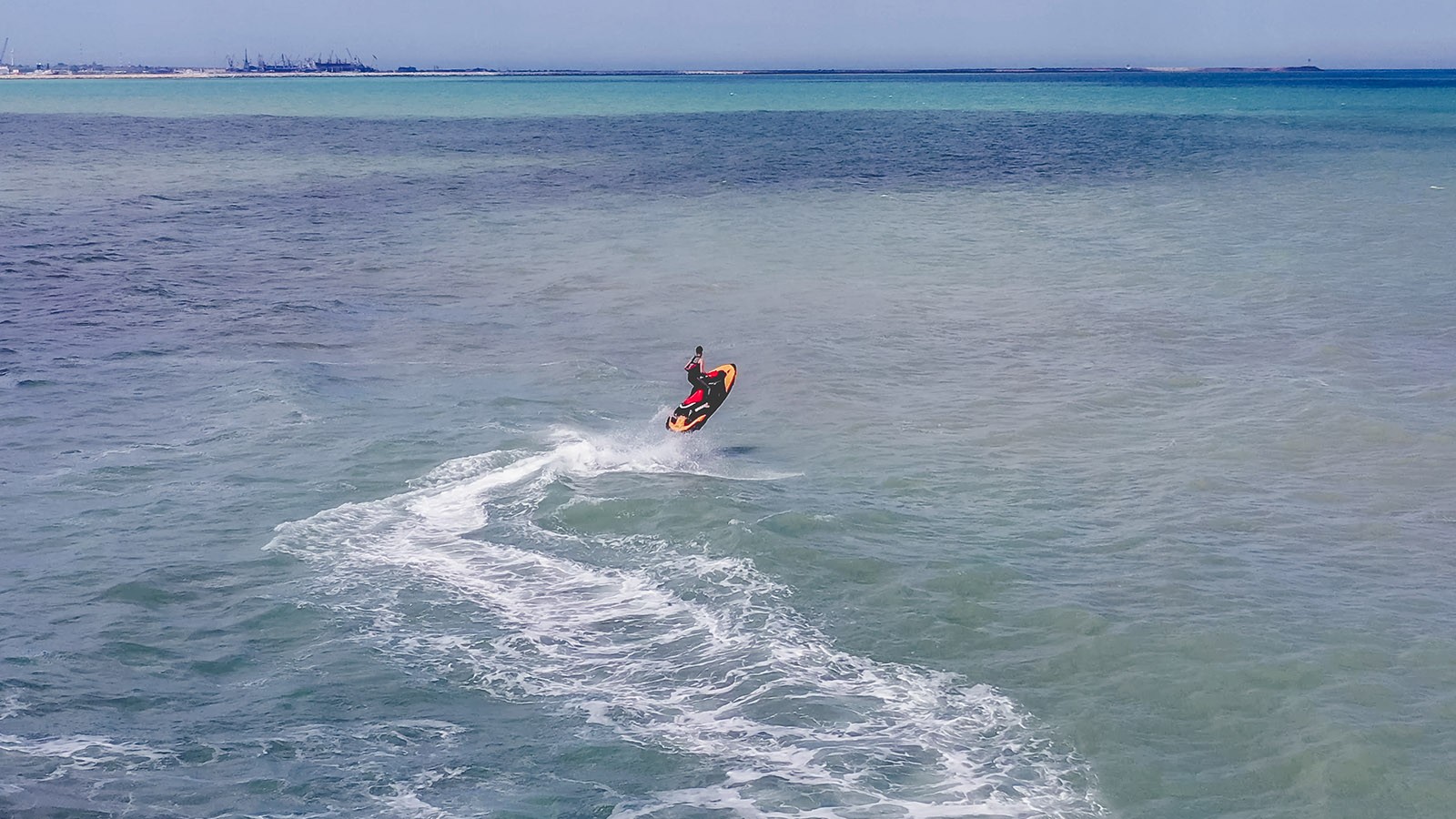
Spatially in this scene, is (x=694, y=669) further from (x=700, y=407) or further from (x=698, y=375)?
(x=698, y=375)

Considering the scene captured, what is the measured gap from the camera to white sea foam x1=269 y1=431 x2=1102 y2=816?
43.2 ft

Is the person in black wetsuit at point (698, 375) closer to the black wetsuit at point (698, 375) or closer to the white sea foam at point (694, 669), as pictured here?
the black wetsuit at point (698, 375)

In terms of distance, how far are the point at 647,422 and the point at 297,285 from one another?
61.9ft

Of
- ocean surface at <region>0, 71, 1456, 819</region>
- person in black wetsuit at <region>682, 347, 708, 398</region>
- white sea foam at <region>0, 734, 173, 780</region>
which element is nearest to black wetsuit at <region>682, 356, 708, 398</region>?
person in black wetsuit at <region>682, 347, 708, 398</region>

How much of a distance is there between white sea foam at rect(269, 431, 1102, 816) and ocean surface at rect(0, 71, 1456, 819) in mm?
64

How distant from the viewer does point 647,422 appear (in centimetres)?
2541

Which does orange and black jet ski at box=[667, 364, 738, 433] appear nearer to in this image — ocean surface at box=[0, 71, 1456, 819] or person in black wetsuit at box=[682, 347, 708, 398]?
person in black wetsuit at box=[682, 347, 708, 398]

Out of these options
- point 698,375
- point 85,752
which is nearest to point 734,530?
point 698,375

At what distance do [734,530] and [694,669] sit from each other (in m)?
4.26

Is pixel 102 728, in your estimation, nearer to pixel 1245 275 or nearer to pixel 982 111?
pixel 1245 275

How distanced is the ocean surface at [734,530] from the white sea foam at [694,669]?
6 centimetres

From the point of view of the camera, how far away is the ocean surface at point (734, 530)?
44.9 ft

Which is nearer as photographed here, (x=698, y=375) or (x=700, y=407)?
(x=700, y=407)

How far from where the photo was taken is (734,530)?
19703 mm
